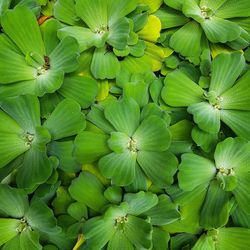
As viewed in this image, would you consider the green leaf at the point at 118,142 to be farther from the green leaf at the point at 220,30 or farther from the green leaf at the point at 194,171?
the green leaf at the point at 220,30

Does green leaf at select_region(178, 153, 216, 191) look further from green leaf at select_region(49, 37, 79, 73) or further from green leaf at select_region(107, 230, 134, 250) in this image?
green leaf at select_region(49, 37, 79, 73)

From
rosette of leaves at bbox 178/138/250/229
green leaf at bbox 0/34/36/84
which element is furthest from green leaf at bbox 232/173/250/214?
green leaf at bbox 0/34/36/84

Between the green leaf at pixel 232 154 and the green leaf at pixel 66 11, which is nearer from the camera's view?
the green leaf at pixel 232 154

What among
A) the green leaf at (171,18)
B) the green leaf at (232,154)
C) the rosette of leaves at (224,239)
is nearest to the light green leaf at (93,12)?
the green leaf at (171,18)

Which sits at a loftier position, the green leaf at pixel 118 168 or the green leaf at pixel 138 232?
the green leaf at pixel 118 168

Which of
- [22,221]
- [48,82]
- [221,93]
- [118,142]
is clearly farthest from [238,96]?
[22,221]

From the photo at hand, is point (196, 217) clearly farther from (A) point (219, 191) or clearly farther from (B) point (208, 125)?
(B) point (208, 125)

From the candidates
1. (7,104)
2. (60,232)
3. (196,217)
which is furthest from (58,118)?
(196,217)

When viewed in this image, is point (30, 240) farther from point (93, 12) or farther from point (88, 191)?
point (93, 12)
